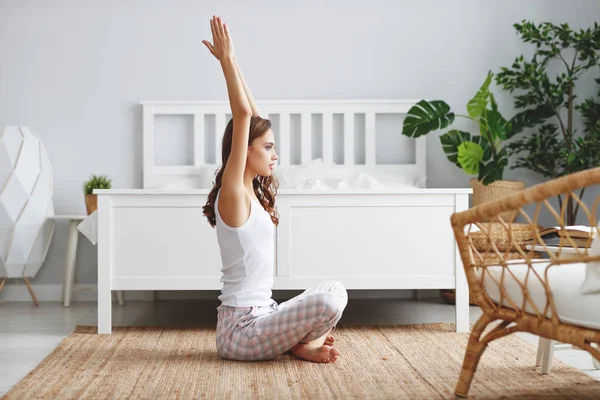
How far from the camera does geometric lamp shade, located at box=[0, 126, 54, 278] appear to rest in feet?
11.7

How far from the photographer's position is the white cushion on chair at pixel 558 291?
1413 mm

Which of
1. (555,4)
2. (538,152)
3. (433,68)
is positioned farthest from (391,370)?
(555,4)

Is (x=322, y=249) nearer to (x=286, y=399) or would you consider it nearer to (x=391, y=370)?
(x=391, y=370)

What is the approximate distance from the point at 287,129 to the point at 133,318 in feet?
4.39

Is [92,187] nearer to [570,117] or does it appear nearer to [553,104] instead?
[553,104]

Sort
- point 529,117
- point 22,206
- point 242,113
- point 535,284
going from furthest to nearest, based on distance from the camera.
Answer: point 529,117
point 22,206
point 242,113
point 535,284

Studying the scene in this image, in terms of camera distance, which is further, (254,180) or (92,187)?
(92,187)

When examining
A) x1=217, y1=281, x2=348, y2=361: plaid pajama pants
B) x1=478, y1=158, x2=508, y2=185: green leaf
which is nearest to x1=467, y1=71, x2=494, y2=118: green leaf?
x1=478, y1=158, x2=508, y2=185: green leaf

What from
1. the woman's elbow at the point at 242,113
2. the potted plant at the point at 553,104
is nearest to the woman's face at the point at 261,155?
the woman's elbow at the point at 242,113

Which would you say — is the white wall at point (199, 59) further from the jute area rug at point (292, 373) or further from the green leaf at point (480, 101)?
the jute area rug at point (292, 373)

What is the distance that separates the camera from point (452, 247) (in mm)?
2850

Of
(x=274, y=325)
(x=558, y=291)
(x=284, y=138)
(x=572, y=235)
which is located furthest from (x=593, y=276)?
(x=284, y=138)

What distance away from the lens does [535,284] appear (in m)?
1.54

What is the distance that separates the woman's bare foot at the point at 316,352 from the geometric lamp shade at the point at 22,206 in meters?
1.96
